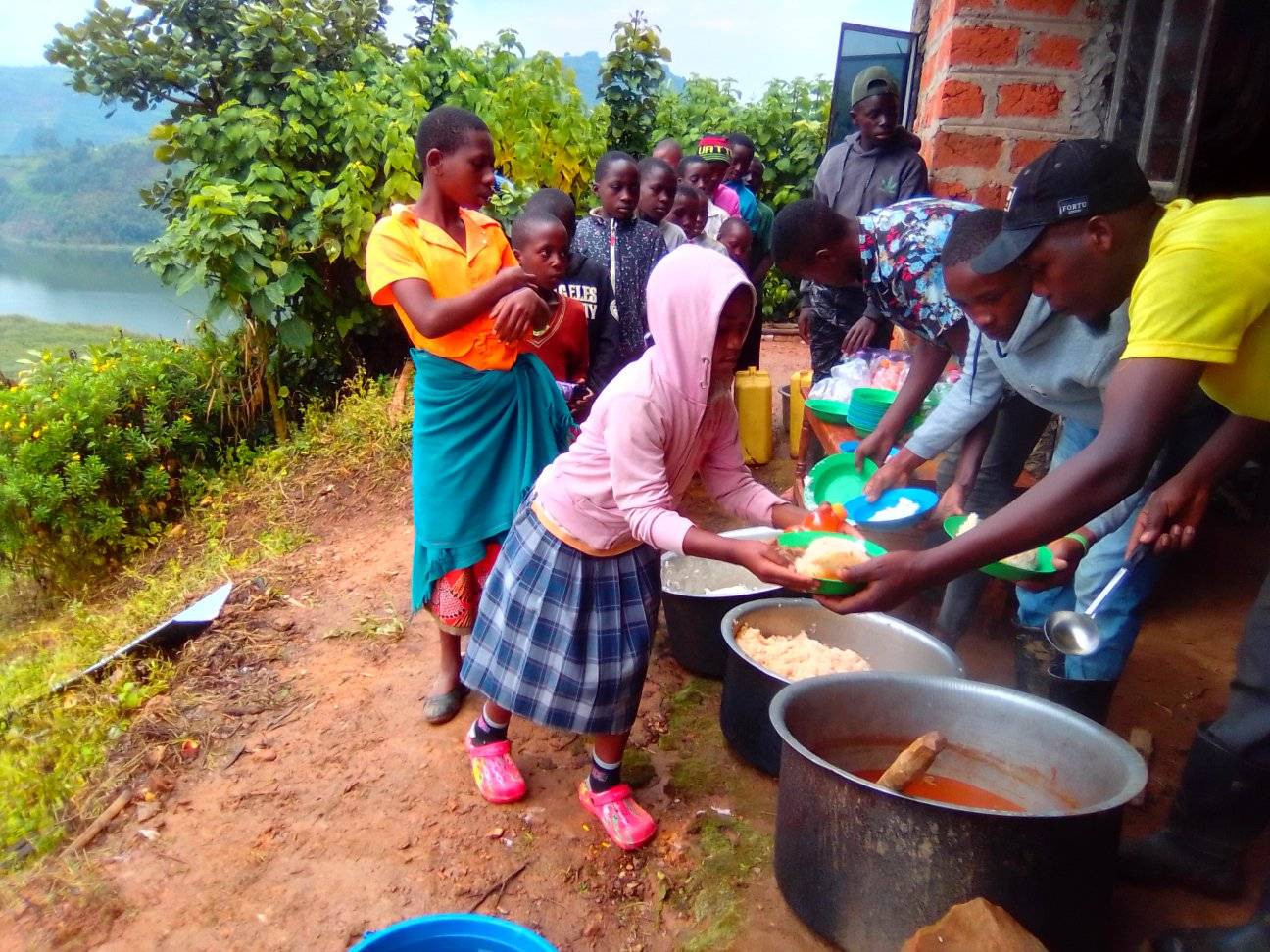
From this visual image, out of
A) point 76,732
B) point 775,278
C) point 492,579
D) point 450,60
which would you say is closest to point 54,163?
point 450,60

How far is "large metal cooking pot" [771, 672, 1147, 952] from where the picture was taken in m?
1.69

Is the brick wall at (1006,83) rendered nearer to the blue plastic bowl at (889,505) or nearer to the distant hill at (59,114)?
the blue plastic bowl at (889,505)

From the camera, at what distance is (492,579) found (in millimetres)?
2432

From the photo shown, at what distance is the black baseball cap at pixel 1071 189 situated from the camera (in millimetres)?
1811

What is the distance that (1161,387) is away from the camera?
1635 mm

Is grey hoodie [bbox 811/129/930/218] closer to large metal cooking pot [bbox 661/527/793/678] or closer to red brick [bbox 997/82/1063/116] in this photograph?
red brick [bbox 997/82/1063/116]

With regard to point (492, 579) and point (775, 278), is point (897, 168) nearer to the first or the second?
point (492, 579)

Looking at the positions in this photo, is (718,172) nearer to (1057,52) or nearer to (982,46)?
(982,46)

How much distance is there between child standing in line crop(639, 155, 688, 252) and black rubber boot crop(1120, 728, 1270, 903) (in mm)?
3369

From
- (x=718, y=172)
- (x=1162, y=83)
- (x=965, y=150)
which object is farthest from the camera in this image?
(x=718, y=172)

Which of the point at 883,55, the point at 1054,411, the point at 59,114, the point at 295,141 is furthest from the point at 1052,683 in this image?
the point at 59,114

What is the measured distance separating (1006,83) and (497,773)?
3.30 meters

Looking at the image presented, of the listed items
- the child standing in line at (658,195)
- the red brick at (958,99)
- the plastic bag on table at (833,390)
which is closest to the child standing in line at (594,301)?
the child standing in line at (658,195)

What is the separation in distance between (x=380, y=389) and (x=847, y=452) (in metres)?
4.28
